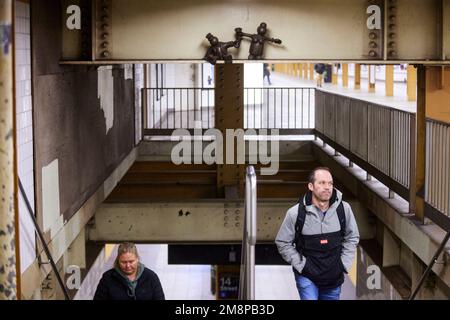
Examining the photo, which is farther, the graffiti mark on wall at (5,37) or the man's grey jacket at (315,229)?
the man's grey jacket at (315,229)

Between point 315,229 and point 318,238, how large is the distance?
0.28ft

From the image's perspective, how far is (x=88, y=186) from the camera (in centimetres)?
1241

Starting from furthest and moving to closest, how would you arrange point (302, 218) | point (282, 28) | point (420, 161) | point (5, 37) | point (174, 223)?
1. point (174, 223)
2. point (420, 161)
3. point (282, 28)
4. point (302, 218)
5. point (5, 37)

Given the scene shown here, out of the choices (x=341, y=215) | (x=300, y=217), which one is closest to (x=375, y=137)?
(x=341, y=215)

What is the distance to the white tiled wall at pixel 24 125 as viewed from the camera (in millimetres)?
8141

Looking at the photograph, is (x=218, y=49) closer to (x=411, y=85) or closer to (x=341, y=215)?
(x=341, y=215)

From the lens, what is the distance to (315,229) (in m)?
6.29

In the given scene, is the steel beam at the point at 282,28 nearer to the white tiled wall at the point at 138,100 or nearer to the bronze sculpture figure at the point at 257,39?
the bronze sculpture figure at the point at 257,39

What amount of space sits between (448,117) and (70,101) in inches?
211

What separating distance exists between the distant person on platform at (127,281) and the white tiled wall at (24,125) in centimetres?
227

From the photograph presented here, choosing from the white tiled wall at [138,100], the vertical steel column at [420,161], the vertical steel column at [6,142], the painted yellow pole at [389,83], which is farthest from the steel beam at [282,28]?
the painted yellow pole at [389,83]

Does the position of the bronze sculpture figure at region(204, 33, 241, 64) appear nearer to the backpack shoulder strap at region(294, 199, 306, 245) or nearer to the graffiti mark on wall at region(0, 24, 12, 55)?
the backpack shoulder strap at region(294, 199, 306, 245)

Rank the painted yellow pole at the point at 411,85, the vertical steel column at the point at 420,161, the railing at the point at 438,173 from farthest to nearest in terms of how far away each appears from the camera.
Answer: the painted yellow pole at the point at 411,85 → the vertical steel column at the point at 420,161 → the railing at the point at 438,173
